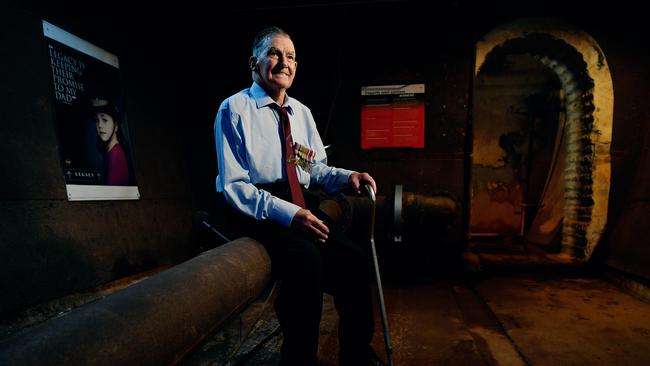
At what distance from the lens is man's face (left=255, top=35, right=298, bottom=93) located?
66.1 inches

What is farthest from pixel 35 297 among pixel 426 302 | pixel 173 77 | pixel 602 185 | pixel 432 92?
pixel 602 185

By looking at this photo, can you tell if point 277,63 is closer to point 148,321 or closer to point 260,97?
point 260,97

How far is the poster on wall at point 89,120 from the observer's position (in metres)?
2.18

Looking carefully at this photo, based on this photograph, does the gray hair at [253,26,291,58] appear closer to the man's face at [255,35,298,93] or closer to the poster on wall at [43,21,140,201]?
the man's face at [255,35,298,93]

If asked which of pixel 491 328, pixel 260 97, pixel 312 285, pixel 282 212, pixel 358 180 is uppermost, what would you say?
pixel 260 97

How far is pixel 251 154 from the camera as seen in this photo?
1.56m

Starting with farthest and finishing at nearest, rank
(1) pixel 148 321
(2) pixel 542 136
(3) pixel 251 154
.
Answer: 1. (2) pixel 542 136
2. (3) pixel 251 154
3. (1) pixel 148 321

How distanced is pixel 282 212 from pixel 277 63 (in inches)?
36.5

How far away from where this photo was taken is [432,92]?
3.77 metres

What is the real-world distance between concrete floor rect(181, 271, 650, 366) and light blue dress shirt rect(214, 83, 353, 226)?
603 mm

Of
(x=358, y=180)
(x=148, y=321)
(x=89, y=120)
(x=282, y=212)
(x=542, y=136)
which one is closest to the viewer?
(x=148, y=321)

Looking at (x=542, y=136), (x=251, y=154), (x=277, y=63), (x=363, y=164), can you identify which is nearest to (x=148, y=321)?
(x=251, y=154)

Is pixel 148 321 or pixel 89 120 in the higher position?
pixel 89 120

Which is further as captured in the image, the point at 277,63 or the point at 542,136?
the point at 542,136
